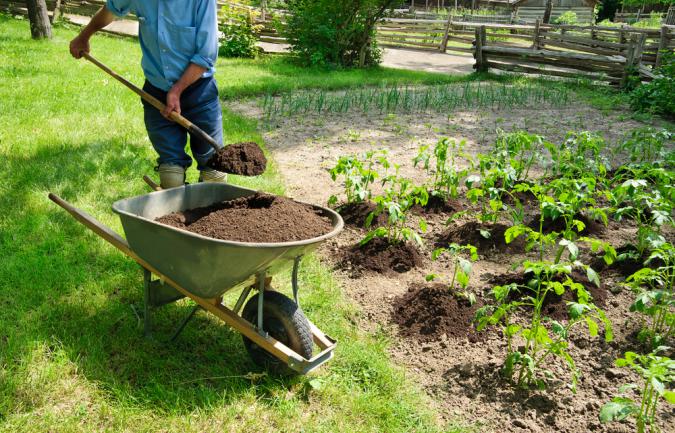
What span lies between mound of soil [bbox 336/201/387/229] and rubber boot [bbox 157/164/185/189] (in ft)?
4.42

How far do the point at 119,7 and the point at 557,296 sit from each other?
10.1 feet

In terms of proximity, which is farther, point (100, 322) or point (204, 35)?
point (204, 35)

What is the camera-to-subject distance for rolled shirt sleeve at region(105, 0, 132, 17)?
3.25 meters

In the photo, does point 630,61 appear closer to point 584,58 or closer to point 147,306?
point 584,58

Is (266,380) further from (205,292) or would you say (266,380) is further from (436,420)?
(436,420)

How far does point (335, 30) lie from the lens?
13.0m

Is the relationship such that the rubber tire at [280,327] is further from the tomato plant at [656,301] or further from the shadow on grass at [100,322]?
the tomato plant at [656,301]

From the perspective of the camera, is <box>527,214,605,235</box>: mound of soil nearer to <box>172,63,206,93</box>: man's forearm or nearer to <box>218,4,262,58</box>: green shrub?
<box>172,63,206,93</box>: man's forearm

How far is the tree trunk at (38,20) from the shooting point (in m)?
11.3

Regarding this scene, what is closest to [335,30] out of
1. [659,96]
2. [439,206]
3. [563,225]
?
[659,96]

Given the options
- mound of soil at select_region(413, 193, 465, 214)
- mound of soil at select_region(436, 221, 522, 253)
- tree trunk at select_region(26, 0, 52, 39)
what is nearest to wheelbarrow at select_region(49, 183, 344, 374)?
mound of soil at select_region(436, 221, 522, 253)

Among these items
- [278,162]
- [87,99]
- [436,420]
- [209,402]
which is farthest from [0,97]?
[436,420]

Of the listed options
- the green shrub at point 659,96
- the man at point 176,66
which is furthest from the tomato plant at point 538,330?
the green shrub at point 659,96

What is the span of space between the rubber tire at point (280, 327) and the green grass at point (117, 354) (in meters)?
0.09
